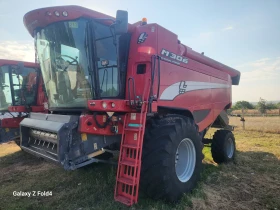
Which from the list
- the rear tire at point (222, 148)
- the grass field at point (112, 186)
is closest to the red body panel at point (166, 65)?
the rear tire at point (222, 148)

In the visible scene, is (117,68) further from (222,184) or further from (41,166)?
(41,166)

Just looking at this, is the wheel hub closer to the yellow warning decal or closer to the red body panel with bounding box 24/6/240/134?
the red body panel with bounding box 24/6/240/134

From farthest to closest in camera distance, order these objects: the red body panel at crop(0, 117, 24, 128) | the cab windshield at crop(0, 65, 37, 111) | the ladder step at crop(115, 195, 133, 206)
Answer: the cab windshield at crop(0, 65, 37, 111) → the red body panel at crop(0, 117, 24, 128) → the ladder step at crop(115, 195, 133, 206)

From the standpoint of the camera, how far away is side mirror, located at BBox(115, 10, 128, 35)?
2914 mm

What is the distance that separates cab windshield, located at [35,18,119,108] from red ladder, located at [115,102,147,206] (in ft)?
1.95

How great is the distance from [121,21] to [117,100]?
1.09 meters

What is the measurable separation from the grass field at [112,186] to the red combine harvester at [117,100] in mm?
366

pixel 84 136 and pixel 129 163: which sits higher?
pixel 84 136

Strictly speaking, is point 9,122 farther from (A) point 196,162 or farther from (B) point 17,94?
(A) point 196,162

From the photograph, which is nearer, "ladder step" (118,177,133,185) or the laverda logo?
"ladder step" (118,177,133,185)

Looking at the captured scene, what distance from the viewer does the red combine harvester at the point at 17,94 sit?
6.41m

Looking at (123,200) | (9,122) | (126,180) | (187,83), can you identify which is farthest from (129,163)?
(9,122)

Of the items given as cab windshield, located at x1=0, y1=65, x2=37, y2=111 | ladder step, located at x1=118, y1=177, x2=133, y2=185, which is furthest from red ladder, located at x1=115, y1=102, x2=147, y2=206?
cab windshield, located at x1=0, y1=65, x2=37, y2=111

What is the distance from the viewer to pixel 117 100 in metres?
3.08
